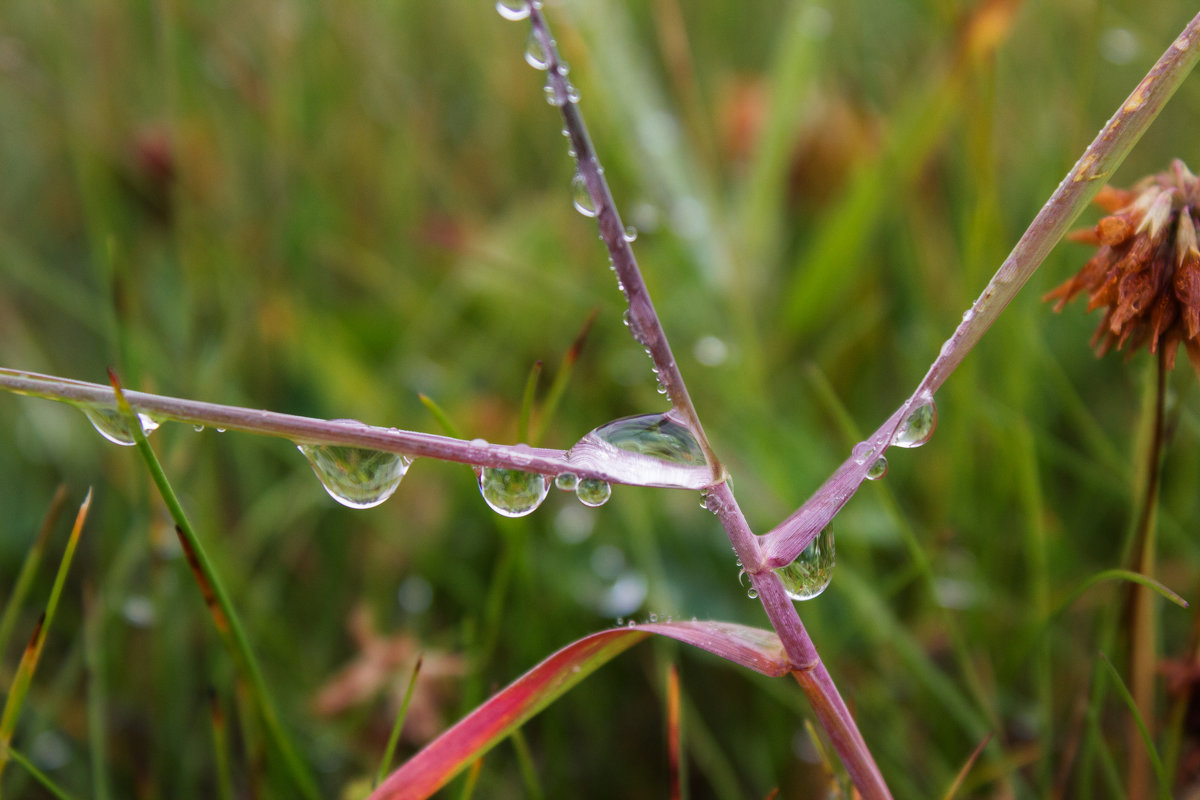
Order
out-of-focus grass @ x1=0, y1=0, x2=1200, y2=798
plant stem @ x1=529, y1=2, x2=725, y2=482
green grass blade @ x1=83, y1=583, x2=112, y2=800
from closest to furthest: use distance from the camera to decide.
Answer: plant stem @ x1=529, y1=2, x2=725, y2=482 → green grass blade @ x1=83, y1=583, x2=112, y2=800 → out-of-focus grass @ x1=0, y1=0, x2=1200, y2=798

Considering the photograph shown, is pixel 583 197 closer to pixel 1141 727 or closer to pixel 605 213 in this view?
pixel 605 213

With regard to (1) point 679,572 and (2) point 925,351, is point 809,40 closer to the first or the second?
(2) point 925,351

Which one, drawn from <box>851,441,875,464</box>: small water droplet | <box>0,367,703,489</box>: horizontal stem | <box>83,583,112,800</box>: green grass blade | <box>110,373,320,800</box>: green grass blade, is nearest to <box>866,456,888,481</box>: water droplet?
<box>851,441,875,464</box>: small water droplet

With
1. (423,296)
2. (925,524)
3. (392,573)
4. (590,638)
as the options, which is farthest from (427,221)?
(590,638)

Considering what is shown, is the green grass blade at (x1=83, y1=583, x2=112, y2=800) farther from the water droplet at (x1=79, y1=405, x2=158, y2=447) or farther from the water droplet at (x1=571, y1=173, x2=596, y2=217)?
the water droplet at (x1=571, y1=173, x2=596, y2=217)

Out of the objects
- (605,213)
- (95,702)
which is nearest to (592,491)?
(605,213)
